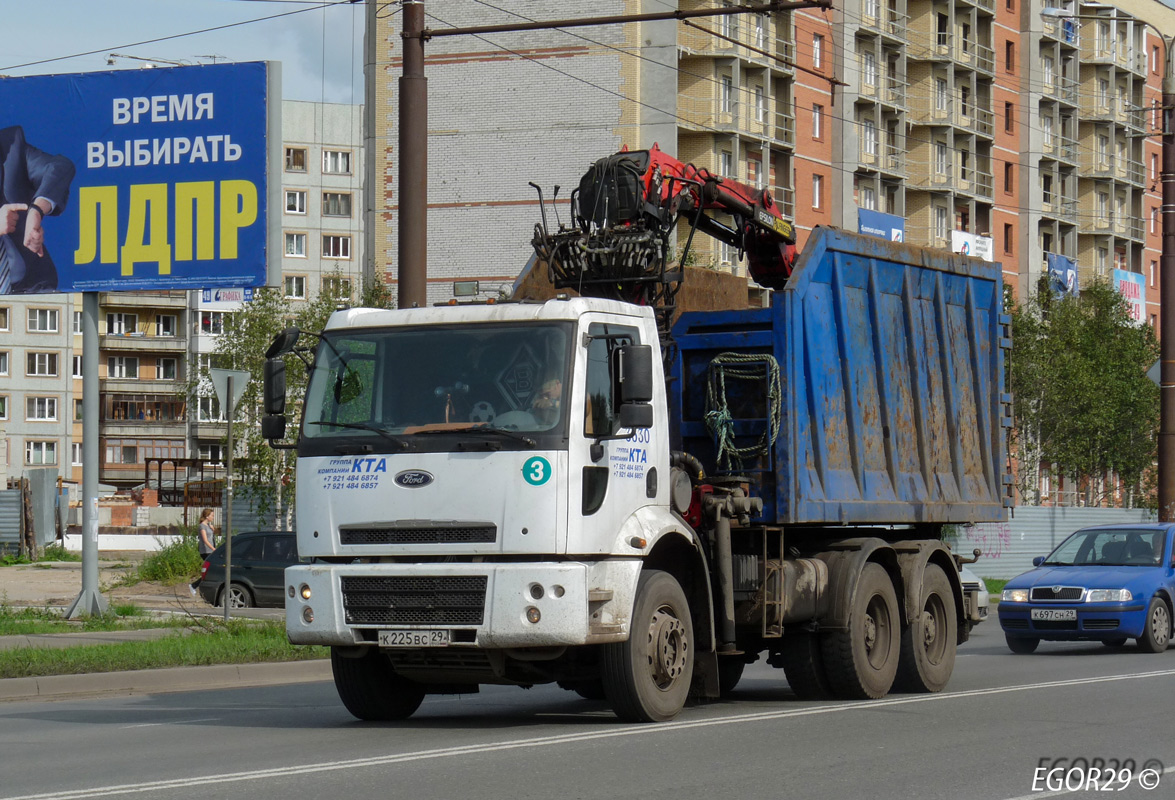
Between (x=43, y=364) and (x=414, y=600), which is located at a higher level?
(x=43, y=364)

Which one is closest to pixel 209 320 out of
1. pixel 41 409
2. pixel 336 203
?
pixel 336 203

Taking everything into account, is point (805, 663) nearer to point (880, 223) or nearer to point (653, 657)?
point (653, 657)

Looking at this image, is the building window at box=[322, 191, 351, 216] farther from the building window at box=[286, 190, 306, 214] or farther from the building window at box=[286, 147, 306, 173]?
the building window at box=[286, 147, 306, 173]

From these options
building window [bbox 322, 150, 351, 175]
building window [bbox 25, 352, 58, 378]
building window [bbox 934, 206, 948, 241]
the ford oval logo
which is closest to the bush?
the ford oval logo

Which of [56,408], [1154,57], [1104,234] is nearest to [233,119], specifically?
[1104,234]

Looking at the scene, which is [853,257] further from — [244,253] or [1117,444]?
[1117,444]

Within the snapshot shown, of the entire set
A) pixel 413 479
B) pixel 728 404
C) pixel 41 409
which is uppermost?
pixel 41 409

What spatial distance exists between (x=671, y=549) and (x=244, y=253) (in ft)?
37.7

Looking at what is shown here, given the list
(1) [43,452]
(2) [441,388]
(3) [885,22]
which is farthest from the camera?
(1) [43,452]

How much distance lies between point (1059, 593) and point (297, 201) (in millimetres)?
84583

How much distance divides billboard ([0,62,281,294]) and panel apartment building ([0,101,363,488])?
7484 centimetres

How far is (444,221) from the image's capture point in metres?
56.8

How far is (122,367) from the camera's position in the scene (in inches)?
4085

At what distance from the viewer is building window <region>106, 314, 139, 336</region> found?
10219 centimetres
